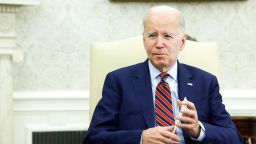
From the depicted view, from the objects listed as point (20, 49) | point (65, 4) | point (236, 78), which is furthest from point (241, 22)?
point (20, 49)

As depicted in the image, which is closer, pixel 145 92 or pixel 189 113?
pixel 189 113

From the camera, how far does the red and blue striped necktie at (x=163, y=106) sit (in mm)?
2184

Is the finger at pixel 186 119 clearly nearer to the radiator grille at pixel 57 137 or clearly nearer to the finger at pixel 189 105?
the finger at pixel 189 105

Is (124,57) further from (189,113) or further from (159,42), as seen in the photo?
(189,113)

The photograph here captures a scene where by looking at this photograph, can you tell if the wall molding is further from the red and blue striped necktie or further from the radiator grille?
the red and blue striped necktie

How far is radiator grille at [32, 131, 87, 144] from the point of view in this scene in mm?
3623

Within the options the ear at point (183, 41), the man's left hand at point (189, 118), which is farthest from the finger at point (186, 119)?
the ear at point (183, 41)

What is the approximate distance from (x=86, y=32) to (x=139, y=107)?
156 centimetres

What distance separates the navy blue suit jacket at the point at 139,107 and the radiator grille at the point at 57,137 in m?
1.46

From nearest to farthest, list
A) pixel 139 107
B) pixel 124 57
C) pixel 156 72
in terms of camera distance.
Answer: pixel 139 107 → pixel 156 72 → pixel 124 57

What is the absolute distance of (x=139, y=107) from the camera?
7.20 feet

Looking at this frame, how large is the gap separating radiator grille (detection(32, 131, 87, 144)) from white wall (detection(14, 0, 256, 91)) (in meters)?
0.31

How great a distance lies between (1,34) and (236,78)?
169 centimetres

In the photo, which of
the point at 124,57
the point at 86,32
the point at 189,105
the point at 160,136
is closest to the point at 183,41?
the point at 124,57
